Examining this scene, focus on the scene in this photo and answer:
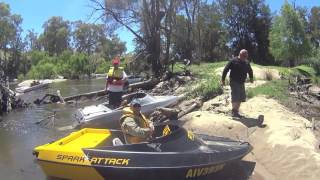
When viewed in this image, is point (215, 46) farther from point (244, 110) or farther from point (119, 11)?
point (244, 110)

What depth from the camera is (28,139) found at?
1641 centimetres

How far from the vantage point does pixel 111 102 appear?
16609 mm

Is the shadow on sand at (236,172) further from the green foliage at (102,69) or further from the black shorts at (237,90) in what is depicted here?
the green foliage at (102,69)

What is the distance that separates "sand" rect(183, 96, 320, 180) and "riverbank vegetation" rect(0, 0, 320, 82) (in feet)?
34.7

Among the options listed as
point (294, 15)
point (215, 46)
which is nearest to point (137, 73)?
point (294, 15)

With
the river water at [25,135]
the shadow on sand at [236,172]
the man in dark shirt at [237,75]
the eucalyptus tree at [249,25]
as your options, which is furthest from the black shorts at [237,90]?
the eucalyptus tree at [249,25]

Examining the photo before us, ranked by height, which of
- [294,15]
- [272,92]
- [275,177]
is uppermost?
[294,15]

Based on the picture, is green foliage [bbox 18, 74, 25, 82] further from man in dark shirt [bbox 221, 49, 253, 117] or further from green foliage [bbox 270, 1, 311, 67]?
man in dark shirt [bbox 221, 49, 253, 117]

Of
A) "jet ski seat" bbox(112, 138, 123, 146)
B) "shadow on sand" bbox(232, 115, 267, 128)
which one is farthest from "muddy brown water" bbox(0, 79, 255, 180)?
"shadow on sand" bbox(232, 115, 267, 128)

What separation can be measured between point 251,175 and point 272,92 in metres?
7.87

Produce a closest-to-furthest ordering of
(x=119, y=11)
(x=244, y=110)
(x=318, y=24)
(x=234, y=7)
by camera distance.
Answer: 1. (x=244, y=110)
2. (x=119, y=11)
3. (x=234, y=7)
4. (x=318, y=24)

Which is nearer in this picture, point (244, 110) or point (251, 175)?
point (251, 175)

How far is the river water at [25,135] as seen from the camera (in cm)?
1204


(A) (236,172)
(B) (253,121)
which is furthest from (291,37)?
(A) (236,172)
